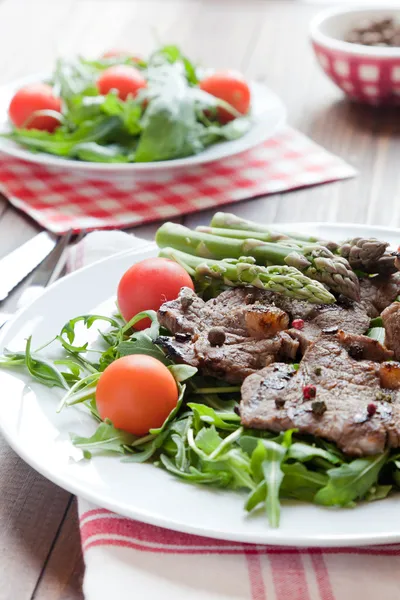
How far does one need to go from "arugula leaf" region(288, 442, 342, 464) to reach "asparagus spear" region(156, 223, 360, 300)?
845mm

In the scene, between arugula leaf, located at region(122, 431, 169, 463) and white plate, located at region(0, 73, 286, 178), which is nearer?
arugula leaf, located at region(122, 431, 169, 463)

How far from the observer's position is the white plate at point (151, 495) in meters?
2.11

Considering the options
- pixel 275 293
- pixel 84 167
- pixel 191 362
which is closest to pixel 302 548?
pixel 191 362

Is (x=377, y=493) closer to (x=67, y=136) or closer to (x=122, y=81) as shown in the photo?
(x=67, y=136)

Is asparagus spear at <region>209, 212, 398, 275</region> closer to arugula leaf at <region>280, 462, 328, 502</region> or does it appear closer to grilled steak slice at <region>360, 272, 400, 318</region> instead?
grilled steak slice at <region>360, 272, 400, 318</region>

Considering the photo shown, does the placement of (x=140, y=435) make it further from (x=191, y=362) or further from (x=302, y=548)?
(x=302, y=548)

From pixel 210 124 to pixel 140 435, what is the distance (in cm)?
293

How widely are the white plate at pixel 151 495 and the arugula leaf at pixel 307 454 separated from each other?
13 cm

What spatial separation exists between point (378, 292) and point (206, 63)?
3.96 m

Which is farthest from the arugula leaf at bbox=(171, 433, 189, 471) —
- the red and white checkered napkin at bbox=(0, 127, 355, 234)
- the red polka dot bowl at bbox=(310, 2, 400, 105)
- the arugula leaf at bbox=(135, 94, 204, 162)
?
the red polka dot bowl at bbox=(310, 2, 400, 105)

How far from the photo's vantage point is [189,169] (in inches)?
199

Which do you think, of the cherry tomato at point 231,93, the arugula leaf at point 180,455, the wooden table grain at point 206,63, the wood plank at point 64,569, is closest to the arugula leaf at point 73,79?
the cherry tomato at point 231,93

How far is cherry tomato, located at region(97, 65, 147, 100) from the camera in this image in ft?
17.2

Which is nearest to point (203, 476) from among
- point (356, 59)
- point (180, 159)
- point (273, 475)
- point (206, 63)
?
point (273, 475)
